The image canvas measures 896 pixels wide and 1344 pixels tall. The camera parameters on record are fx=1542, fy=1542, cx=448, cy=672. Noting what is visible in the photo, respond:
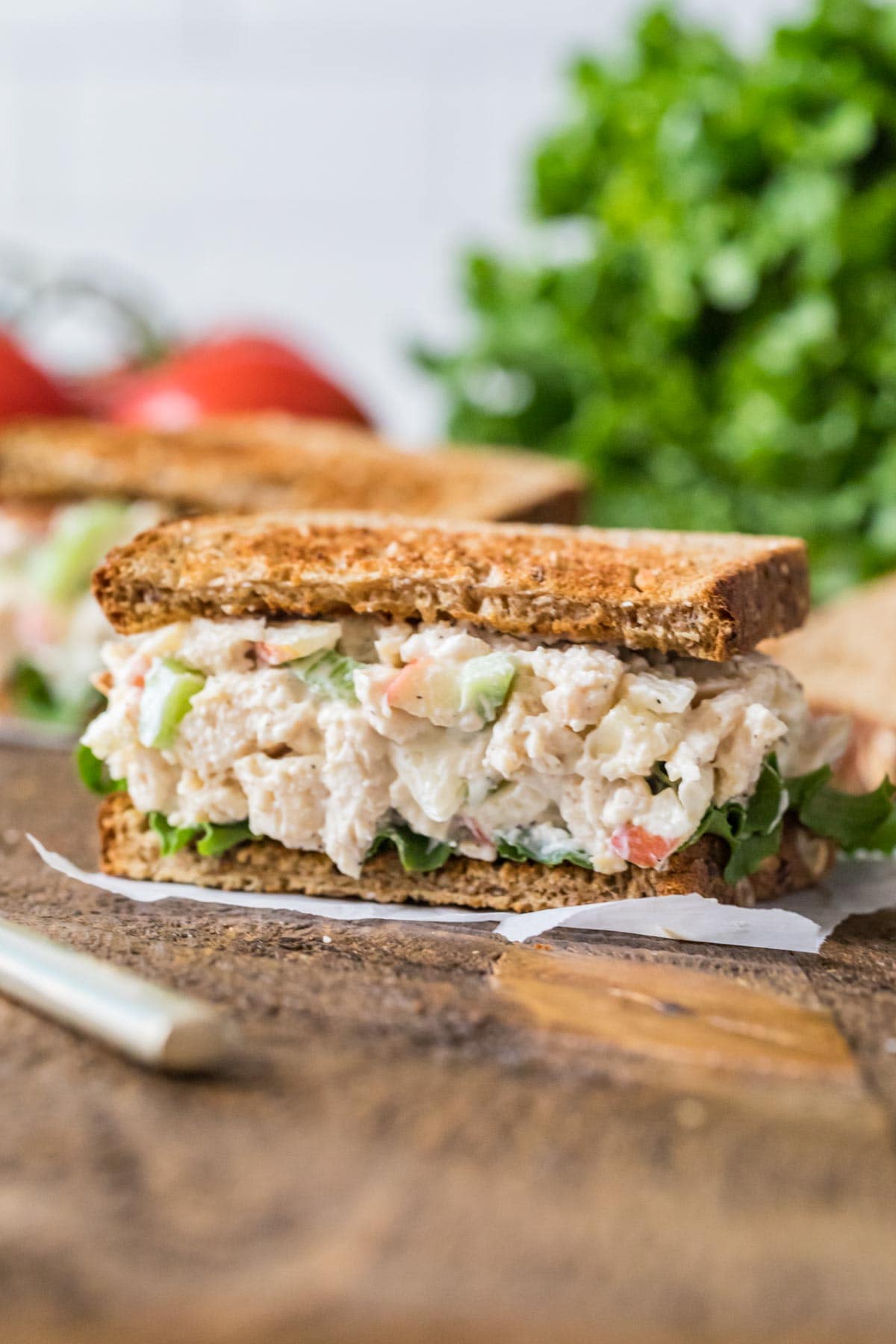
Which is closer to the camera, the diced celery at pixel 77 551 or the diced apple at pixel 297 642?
the diced apple at pixel 297 642

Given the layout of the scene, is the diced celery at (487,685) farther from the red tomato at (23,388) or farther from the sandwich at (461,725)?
the red tomato at (23,388)

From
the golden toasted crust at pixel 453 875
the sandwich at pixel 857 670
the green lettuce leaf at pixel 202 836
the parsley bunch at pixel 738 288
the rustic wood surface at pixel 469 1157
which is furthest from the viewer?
the parsley bunch at pixel 738 288

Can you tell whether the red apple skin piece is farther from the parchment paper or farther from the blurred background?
the blurred background

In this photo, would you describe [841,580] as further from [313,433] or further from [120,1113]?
[120,1113]

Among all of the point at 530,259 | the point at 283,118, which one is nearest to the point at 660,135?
the point at 530,259

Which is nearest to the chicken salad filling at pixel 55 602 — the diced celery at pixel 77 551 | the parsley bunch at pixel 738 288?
the diced celery at pixel 77 551

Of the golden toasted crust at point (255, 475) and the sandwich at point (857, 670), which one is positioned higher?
the golden toasted crust at point (255, 475)
